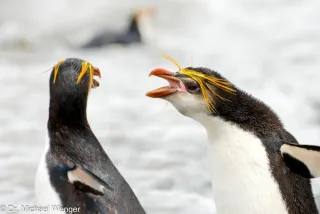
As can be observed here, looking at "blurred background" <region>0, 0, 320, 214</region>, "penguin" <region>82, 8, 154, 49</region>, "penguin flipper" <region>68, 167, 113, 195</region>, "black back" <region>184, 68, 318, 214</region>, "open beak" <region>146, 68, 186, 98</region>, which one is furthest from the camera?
"penguin" <region>82, 8, 154, 49</region>

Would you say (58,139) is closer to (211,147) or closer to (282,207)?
(211,147)

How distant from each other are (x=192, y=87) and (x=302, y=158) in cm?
63

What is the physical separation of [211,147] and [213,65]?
574 centimetres

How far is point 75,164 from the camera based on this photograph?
4.45 meters

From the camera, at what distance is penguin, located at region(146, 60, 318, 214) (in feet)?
14.8

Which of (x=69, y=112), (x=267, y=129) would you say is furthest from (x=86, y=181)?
(x=267, y=129)

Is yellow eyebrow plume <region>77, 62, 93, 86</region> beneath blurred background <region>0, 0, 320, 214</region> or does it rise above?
beneath

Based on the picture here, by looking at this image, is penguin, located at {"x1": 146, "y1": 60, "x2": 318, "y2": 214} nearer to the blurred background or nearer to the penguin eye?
the penguin eye

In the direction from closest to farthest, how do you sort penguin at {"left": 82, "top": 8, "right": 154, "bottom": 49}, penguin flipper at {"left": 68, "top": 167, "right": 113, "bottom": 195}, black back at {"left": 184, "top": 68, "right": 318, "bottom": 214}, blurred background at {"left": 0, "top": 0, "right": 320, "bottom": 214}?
penguin flipper at {"left": 68, "top": 167, "right": 113, "bottom": 195}, black back at {"left": 184, "top": 68, "right": 318, "bottom": 214}, blurred background at {"left": 0, "top": 0, "right": 320, "bottom": 214}, penguin at {"left": 82, "top": 8, "right": 154, "bottom": 49}

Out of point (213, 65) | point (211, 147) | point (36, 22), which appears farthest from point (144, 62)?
point (211, 147)

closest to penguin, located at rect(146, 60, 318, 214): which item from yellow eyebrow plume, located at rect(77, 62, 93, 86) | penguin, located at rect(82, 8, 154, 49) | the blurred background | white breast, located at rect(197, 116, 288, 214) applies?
white breast, located at rect(197, 116, 288, 214)

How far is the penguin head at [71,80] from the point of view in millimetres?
4539

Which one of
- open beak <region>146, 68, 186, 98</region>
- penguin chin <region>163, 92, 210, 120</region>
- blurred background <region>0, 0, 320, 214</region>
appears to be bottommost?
penguin chin <region>163, 92, 210, 120</region>

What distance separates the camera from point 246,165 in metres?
4.57
